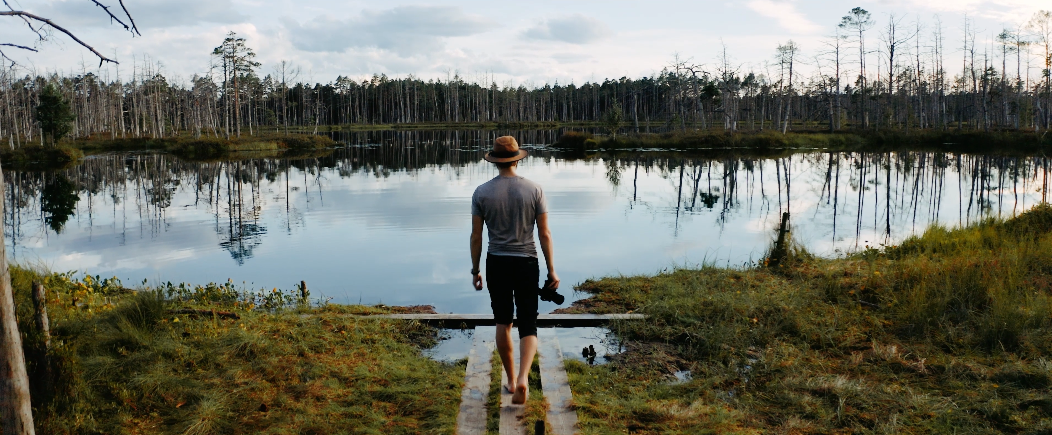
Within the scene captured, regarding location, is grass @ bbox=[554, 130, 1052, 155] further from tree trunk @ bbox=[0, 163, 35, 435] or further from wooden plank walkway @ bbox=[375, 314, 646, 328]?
tree trunk @ bbox=[0, 163, 35, 435]

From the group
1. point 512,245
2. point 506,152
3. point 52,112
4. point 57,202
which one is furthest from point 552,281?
point 52,112

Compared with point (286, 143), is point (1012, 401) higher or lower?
lower

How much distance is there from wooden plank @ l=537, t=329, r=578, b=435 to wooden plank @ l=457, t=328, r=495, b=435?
0.49 m

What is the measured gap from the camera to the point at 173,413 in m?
5.18

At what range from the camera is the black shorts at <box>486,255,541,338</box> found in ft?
17.4

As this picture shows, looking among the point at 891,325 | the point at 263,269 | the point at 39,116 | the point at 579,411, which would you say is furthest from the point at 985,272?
the point at 39,116

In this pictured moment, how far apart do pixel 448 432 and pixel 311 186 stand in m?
24.9

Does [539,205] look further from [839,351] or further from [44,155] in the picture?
[44,155]

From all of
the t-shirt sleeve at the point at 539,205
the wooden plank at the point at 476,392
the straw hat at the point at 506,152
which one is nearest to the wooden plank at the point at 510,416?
the wooden plank at the point at 476,392

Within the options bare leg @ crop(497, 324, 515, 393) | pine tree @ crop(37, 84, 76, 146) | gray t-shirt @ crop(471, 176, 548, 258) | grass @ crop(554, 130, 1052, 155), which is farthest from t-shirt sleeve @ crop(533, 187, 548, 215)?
pine tree @ crop(37, 84, 76, 146)

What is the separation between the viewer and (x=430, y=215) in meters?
19.8

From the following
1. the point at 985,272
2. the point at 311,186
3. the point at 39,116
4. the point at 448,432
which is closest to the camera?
the point at 448,432

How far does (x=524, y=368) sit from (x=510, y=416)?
1.31ft

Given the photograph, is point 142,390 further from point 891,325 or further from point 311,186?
point 311,186
